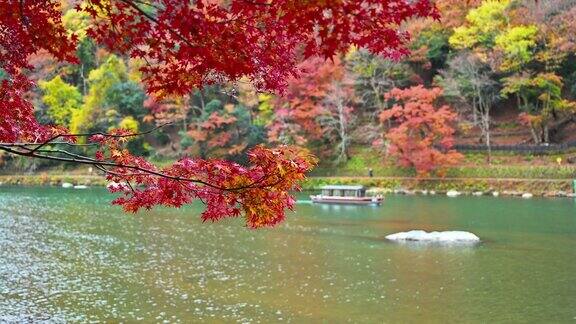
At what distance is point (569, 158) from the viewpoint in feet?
121

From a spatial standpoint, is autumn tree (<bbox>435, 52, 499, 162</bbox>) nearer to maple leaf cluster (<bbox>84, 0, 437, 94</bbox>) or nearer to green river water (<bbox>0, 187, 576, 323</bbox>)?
green river water (<bbox>0, 187, 576, 323</bbox>)

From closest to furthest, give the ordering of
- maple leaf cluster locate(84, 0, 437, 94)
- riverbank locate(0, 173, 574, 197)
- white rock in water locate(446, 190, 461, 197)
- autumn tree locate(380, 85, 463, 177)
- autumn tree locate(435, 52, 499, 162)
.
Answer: maple leaf cluster locate(84, 0, 437, 94) < riverbank locate(0, 173, 574, 197) < white rock in water locate(446, 190, 461, 197) < autumn tree locate(380, 85, 463, 177) < autumn tree locate(435, 52, 499, 162)

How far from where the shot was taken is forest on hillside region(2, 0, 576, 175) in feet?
124

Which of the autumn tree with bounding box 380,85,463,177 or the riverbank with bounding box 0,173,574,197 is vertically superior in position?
the autumn tree with bounding box 380,85,463,177

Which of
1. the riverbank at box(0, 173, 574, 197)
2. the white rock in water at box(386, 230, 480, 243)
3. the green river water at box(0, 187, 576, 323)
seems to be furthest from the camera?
the riverbank at box(0, 173, 574, 197)

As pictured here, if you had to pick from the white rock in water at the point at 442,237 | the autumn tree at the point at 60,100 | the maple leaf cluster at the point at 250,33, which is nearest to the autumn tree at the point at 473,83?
the white rock in water at the point at 442,237

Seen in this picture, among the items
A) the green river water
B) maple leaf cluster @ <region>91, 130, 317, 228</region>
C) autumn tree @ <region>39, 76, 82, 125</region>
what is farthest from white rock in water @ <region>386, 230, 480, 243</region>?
autumn tree @ <region>39, 76, 82, 125</region>

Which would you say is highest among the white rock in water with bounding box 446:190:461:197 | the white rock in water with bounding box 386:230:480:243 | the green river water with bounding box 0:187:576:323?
the white rock in water with bounding box 446:190:461:197

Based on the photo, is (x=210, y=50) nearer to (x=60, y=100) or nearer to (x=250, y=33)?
(x=250, y=33)

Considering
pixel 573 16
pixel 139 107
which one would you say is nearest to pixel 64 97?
pixel 139 107

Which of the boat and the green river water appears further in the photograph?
the boat

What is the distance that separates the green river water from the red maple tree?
6.15 m

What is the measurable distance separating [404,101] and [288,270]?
88.7ft

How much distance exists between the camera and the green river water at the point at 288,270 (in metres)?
12.0
